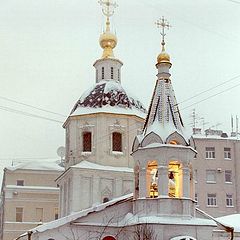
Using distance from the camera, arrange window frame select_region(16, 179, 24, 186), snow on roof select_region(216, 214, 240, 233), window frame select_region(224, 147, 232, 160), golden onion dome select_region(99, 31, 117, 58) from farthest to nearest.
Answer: window frame select_region(224, 147, 232, 160) → window frame select_region(16, 179, 24, 186) → golden onion dome select_region(99, 31, 117, 58) → snow on roof select_region(216, 214, 240, 233)

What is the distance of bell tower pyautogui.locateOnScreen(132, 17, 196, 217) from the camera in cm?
2772

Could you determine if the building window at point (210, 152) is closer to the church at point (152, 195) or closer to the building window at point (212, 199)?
the building window at point (212, 199)

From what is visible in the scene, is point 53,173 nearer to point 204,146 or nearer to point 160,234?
point 204,146

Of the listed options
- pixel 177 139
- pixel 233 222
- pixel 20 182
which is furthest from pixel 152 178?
pixel 20 182

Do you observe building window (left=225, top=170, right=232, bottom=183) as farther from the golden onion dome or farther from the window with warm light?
the window with warm light

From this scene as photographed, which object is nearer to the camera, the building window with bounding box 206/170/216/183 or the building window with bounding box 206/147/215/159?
the building window with bounding box 206/170/216/183

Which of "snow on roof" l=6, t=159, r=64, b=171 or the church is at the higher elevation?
"snow on roof" l=6, t=159, r=64, b=171

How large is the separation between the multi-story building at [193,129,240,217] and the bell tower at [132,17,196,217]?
26.5 metres

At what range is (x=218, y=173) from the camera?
55.8m

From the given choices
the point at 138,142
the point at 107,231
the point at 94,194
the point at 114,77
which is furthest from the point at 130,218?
the point at 114,77

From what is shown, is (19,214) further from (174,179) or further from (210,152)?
(174,179)

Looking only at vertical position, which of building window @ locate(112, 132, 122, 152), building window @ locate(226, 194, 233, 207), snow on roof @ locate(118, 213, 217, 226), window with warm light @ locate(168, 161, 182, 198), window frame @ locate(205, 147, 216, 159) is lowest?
snow on roof @ locate(118, 213, 217, 226)

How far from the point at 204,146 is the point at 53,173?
513 inches

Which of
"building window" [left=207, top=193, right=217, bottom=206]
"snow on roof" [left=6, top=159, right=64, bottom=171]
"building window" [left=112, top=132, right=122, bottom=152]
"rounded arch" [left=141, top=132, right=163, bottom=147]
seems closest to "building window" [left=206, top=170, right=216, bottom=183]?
"building window" [left=207, top=193, right=217, bottom=206]
